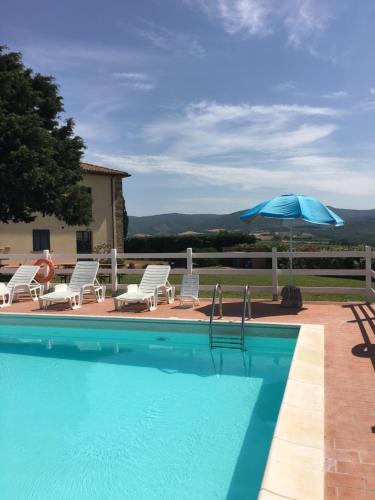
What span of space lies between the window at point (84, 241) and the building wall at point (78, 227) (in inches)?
12.9

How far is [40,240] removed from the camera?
3159cm

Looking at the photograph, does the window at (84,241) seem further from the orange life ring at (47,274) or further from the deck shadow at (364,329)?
the deck shadow at (364,329)

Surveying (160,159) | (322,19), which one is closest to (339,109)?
(322,19)

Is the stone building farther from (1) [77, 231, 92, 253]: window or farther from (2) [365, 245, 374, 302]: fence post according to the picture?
(2) [365, 245, 374, 302]: fence post

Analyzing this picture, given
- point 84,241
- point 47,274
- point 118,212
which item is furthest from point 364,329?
point 118,212

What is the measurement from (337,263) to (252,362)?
49.8ft

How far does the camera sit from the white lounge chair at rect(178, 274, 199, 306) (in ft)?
32.8

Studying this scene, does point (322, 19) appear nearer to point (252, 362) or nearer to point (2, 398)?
point (252, 362)

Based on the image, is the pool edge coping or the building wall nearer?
the pool edge coping

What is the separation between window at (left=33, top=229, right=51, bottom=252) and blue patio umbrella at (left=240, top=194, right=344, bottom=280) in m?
24.7

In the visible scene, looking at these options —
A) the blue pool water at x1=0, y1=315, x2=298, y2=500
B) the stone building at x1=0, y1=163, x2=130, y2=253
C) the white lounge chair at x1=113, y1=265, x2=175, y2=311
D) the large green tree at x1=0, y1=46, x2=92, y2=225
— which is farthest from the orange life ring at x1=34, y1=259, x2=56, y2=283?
the stone building at x1=0, y1=163, x2=130, y2=253

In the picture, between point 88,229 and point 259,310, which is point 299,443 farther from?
point 88,229

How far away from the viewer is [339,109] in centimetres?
1376

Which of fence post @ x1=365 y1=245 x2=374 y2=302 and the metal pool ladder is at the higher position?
fence post @ x1=365 y1=245 x2=374 y2=302
